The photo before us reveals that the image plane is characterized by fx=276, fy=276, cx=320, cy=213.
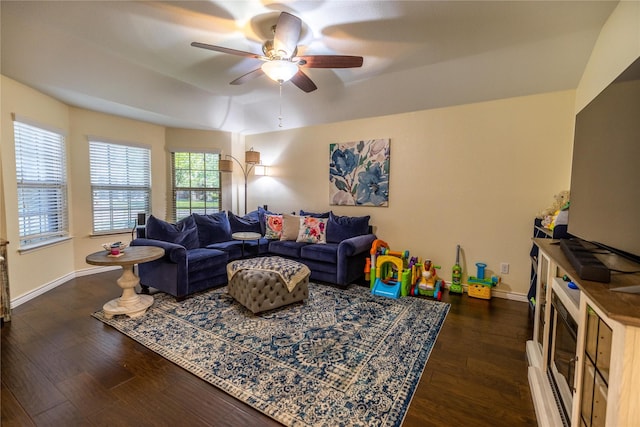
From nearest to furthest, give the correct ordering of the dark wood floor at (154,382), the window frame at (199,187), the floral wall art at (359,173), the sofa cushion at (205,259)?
1. the dark wood floor at (154,382)
2. the sofa cushion at (205,259)
3. the floral wall art at (359,173)
4. the window frame at (199,187)

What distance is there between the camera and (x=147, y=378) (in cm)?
186

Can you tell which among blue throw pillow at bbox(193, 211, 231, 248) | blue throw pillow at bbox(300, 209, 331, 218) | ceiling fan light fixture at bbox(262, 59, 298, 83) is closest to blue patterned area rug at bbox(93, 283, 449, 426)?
blue throw pillow at bbox(193, 211, 231, 248)

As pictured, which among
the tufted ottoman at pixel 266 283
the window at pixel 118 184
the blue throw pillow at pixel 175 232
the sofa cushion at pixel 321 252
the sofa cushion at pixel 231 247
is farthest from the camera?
the window at pixel 118 184

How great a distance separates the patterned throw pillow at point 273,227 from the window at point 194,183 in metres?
1.46

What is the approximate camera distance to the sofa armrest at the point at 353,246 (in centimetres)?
345

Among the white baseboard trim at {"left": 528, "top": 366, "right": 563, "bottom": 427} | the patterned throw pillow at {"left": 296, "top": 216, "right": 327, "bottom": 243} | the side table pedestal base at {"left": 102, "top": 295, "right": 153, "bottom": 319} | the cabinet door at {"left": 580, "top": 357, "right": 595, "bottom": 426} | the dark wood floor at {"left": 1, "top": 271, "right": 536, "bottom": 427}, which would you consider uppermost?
the patterned throw pillow at {"left": 296, "top": 216, "right": 327, "bottom": 243}

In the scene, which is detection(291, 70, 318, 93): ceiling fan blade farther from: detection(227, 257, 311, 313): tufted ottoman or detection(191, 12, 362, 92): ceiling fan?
detection(227, 257, 311, 313): tufted ottoman

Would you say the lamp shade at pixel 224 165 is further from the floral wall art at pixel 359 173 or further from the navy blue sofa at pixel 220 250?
the floral wall art at pixel 359 173

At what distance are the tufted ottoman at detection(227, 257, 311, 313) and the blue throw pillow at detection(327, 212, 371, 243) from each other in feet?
3.60

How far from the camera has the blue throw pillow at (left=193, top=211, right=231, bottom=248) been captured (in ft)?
12.9

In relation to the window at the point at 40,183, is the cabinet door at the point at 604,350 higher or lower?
lower

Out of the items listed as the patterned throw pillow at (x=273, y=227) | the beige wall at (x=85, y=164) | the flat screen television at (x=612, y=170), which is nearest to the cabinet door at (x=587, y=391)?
the flat screen television at (x=612, y=170)

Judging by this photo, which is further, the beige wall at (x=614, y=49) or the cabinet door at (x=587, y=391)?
the beige wall at (x=614, y=49)

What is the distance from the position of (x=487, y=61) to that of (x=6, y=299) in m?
5.13
